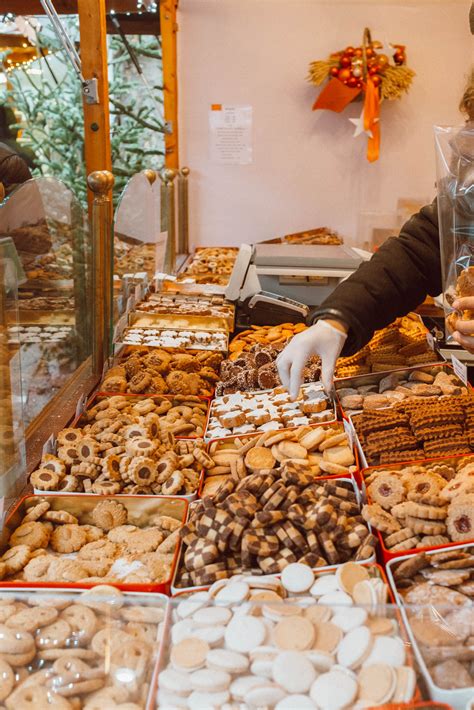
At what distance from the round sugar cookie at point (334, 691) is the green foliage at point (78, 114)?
5.42 m

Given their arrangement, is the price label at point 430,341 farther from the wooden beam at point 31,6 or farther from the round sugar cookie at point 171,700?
the wooden beam at point 31,6

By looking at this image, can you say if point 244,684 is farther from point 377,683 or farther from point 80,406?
point 80,406

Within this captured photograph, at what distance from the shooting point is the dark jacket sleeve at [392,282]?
6.95 feet

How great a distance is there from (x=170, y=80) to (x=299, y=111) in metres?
1.09

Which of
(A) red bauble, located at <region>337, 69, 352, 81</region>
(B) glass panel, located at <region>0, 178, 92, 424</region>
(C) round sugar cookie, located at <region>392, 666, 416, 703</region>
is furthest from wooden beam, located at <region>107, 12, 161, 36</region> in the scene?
(C) round sugar cookie, located at <region>392, 666, 416, 703</region>

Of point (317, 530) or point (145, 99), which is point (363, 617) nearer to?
point (317, 530)

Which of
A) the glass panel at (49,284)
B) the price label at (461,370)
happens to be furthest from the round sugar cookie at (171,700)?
the price label at (461,370)

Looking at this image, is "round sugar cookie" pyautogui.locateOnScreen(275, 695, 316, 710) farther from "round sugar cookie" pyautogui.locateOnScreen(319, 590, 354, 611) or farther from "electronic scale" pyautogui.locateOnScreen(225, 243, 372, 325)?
"electronic scale" pyautogui.locateOnScreen(225, 243, 372, 325)

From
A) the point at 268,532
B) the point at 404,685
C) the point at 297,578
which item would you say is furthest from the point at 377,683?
the point at 268,532

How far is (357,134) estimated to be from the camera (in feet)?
17.9

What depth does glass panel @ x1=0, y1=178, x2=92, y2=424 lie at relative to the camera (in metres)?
1.94

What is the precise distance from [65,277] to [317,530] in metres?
1.31

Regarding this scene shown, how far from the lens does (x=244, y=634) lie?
3.37 ft

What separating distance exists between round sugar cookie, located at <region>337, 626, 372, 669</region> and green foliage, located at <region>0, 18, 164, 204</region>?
17.5ft
